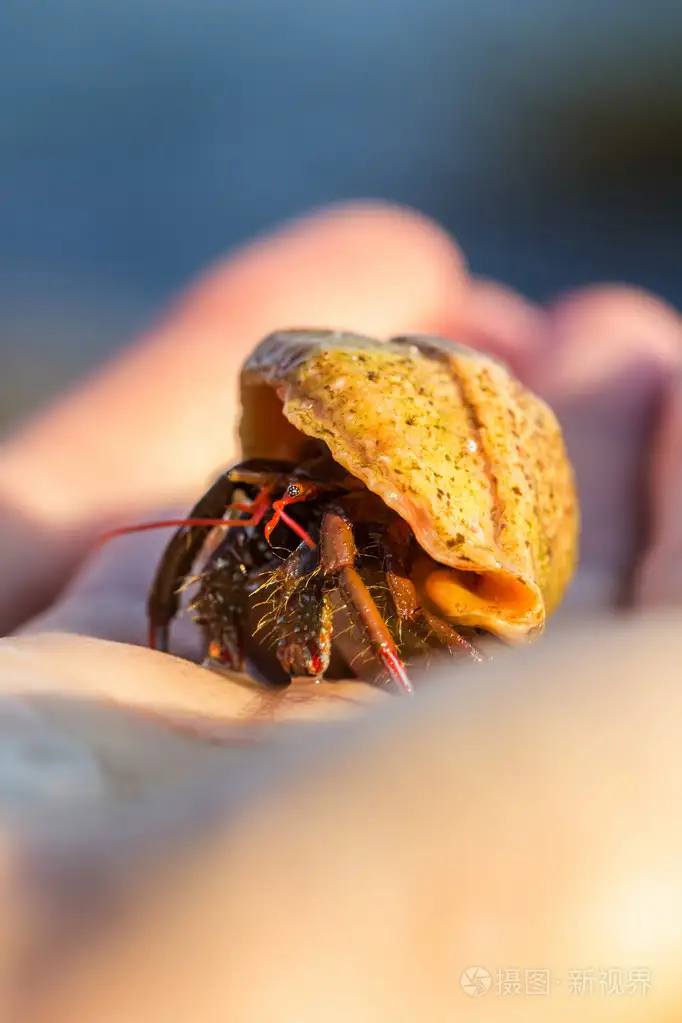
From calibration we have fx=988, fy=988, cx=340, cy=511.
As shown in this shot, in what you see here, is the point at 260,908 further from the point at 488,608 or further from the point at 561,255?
the point at 561,255

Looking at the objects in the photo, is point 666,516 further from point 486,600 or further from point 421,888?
point 421,888

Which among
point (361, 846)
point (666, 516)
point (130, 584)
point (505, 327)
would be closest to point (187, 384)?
point (130, 584)

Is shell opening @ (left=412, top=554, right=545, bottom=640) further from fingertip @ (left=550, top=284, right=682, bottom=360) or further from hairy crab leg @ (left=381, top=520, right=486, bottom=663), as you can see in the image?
fingertip @ (left=550, top=284, right=682, bottom=360)

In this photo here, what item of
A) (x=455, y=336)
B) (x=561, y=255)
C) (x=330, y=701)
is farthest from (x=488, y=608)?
(x=561, y=255)

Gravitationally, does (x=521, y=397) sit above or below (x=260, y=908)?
above

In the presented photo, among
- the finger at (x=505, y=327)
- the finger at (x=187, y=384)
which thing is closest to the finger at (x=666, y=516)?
the finger at (x=505, y=327)

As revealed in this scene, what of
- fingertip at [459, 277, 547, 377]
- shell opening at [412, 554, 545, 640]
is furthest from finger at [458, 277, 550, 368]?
shell opening at [412, 554, 545, 640]
